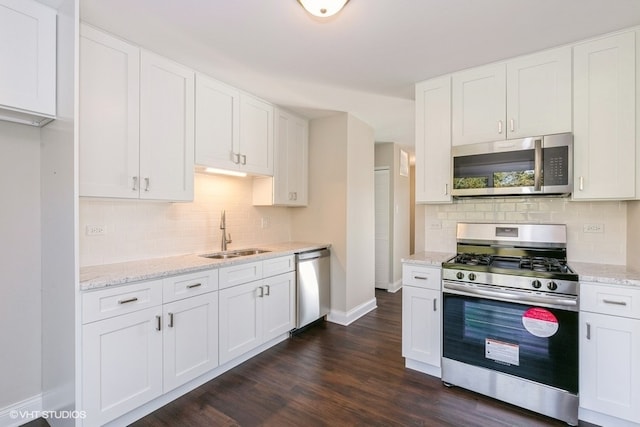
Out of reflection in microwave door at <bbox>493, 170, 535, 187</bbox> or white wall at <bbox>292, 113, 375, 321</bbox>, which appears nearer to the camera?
reflection in microwave door at <bbox>493, 170, 535, 187</bbox>

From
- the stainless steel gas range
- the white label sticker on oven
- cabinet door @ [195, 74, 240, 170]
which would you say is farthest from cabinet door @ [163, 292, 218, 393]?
the white label sticker on oven

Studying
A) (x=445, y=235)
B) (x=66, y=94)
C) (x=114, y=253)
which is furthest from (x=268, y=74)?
(x=445, y=235)

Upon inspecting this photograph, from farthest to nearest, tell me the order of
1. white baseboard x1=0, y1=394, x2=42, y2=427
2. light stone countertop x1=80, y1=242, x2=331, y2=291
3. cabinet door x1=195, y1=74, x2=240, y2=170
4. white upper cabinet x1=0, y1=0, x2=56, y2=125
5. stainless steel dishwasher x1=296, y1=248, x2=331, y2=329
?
stainless steel dishwasher x1=296, y1=248, x2=331, y2=329 → cabinet door x1=195, y1=74, x2=240, y2=170 → white baseboard x1=0, y1=394, x2=42, y2=427 → light stone countertop x1=80, y1=242, x2=331, y2=291 → white upper cabinet x1=0, y1=0, x2=56, y2=125

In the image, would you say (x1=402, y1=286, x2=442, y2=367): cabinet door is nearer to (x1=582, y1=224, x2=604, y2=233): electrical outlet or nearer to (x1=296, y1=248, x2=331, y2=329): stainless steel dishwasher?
(x1=296, y1=248, x2=331, y2=329): stainless steel dishwasher

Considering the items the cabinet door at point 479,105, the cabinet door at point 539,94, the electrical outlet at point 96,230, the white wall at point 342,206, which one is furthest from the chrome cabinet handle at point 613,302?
the electrical outlet at point 96,230

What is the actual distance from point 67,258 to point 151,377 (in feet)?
3.06

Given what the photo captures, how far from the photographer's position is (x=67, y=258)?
5.60 feet

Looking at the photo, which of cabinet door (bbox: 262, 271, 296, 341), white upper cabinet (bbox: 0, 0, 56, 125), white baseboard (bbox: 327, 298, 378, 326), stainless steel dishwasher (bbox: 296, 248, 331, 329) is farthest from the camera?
white baseboard (bbox: 327, 298, 378, 326)

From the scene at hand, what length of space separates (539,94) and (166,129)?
2.91 m

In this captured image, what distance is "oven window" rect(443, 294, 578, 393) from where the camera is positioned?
76.5 inches

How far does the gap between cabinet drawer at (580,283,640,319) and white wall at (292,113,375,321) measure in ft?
7.20

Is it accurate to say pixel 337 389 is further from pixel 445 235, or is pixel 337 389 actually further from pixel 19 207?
pixel 19 207

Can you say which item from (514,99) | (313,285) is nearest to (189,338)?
(313,285)

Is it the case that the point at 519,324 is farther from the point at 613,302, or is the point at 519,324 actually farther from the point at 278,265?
the point at 278,265
